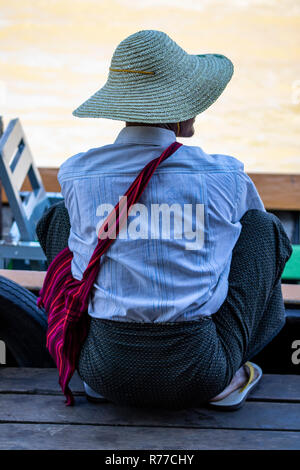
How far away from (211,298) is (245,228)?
0.60ft

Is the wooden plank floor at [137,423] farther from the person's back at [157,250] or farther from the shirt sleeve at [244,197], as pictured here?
the shirt sleeve at [244,197]

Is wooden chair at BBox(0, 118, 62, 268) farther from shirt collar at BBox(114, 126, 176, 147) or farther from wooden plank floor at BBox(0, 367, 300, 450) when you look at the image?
shirt collar at BBox(114, 126, 176, 147)

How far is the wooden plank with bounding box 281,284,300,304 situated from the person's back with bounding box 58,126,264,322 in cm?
49

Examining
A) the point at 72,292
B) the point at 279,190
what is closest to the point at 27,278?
the point at 72,292

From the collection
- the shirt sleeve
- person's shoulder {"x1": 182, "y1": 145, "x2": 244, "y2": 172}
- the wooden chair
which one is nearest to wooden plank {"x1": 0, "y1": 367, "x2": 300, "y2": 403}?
the shirt sleeve

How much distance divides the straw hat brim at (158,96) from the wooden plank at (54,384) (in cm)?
60

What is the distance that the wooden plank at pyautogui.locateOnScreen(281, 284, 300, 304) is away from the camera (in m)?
1.49

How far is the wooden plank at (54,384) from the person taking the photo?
1210 millimetres

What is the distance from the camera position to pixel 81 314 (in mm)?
1076

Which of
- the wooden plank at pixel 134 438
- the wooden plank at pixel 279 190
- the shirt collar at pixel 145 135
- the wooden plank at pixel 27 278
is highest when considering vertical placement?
the shirt collar at pixel 145 135

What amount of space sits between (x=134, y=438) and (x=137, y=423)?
0.22 feet

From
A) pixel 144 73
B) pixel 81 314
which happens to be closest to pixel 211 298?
pixel 81 314

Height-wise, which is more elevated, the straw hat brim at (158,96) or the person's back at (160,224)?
the straw hat brim at (158,96)

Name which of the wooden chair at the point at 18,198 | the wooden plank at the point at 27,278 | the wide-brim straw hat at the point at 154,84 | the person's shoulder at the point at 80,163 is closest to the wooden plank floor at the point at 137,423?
the wooden plank at the point at 27,278
